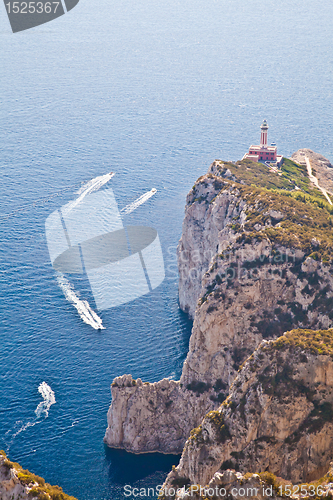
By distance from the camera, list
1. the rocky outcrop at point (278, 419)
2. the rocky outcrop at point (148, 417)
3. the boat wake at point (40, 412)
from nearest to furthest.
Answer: the rocky outcrop at point (278, 419) < the rocky outcrop at point (148, 417) < the boat wake at point (40, 412)

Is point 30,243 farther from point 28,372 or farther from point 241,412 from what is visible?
point 241,412

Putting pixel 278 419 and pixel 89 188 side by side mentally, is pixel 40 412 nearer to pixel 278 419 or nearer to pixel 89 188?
pixel 278 419

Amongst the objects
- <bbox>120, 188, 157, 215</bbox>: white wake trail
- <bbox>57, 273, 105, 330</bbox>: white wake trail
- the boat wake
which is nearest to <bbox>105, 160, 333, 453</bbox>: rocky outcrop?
the boat wake

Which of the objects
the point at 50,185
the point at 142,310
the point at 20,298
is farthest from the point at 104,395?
the point at 50,185

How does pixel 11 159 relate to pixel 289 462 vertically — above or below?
above

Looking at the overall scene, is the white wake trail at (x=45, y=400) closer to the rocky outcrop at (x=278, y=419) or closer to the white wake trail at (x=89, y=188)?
the rocky outcrop at (x=278, y=419)

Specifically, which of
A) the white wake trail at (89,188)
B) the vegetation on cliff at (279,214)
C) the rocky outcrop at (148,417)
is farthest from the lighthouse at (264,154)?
the rocky outcrop at (148,417)

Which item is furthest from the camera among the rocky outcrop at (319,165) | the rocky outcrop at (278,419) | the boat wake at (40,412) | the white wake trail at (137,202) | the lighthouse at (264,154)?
the white wake trail at (137,202)

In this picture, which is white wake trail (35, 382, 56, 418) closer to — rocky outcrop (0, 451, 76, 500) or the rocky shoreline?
the rocky shoreline
